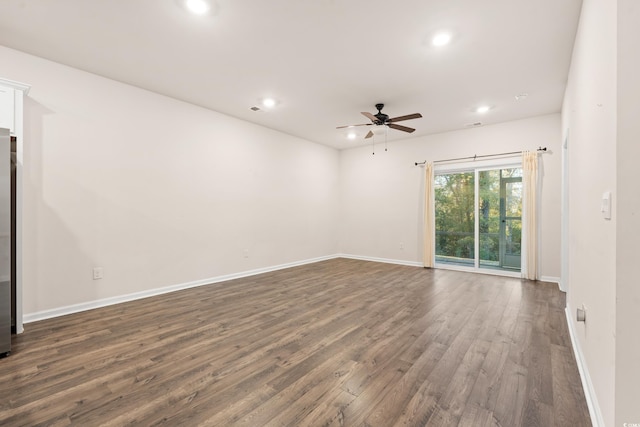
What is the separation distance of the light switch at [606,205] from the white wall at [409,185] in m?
4.30

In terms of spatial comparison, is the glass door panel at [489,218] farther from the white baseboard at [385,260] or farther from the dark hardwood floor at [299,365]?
the dark hardwood floor at [299,365]

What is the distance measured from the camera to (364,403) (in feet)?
5.74

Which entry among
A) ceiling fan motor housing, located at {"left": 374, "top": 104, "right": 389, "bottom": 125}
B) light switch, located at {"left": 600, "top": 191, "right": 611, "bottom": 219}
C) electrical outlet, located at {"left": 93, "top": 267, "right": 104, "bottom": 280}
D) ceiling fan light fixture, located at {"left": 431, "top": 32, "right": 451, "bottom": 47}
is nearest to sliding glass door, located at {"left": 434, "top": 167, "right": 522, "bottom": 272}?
ceiling fan motor housing, located at {"left": 374, "top": 104, "right": 389, "bottom": 125}

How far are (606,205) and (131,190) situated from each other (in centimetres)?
471

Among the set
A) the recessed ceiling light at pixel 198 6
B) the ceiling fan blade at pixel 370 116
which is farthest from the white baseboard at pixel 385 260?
the recessed ceiling light at pixel 198 6

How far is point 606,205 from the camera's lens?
4.52ft

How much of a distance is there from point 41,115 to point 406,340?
15.0ft

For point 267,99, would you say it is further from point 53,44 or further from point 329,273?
point 329,273

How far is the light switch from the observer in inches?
52.1

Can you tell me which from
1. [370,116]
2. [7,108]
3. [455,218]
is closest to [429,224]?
[455,218]

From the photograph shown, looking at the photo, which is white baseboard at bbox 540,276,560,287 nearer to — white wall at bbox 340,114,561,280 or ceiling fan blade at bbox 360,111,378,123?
white wall at bbox 340,114,561,280

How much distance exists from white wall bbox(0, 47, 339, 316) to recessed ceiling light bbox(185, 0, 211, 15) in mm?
2091

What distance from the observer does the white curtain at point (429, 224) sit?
19.9ft

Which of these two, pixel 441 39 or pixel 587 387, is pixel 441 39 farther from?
pixel 587 387
